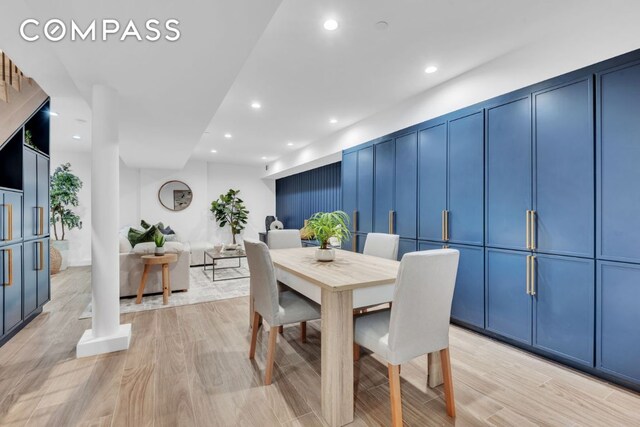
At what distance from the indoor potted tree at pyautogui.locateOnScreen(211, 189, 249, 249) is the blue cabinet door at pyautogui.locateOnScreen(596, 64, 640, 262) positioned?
7071mm

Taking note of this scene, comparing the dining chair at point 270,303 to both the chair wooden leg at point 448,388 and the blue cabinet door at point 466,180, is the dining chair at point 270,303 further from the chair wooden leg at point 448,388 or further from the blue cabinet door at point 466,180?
the blue cabinet door at point 466,180

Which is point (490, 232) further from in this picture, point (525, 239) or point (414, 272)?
point (414, 272)

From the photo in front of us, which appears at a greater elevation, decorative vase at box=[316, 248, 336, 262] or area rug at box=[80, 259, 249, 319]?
decorative vase at box=[316, 248, 336, 262]

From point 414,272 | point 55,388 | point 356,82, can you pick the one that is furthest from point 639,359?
point 55,388

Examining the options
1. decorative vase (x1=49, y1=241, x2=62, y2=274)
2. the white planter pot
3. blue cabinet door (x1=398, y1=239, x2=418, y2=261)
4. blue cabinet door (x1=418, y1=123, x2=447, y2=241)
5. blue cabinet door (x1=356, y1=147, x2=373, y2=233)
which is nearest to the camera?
blue cabinet door (x1=418, y1=123, x2=447, y2=241)

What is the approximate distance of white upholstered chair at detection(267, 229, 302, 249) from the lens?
3.29 meters

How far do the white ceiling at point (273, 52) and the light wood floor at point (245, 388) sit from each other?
2224mm

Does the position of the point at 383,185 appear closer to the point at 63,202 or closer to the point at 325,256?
the point at 325,256

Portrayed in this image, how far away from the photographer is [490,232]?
268 centimetres

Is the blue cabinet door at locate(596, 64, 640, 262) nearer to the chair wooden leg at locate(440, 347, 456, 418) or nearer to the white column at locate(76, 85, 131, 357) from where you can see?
the chair wooden leg at locate(440, 347, 456, 418)

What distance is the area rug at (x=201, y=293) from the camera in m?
3.54

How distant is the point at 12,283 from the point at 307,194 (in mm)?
5492

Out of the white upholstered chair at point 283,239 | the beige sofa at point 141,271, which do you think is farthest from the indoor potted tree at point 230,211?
the white upholstered chair at point 283,239

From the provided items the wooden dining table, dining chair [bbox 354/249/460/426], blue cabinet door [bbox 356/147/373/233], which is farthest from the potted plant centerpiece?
blue cabinet door [bbox 356/147/373/233]
